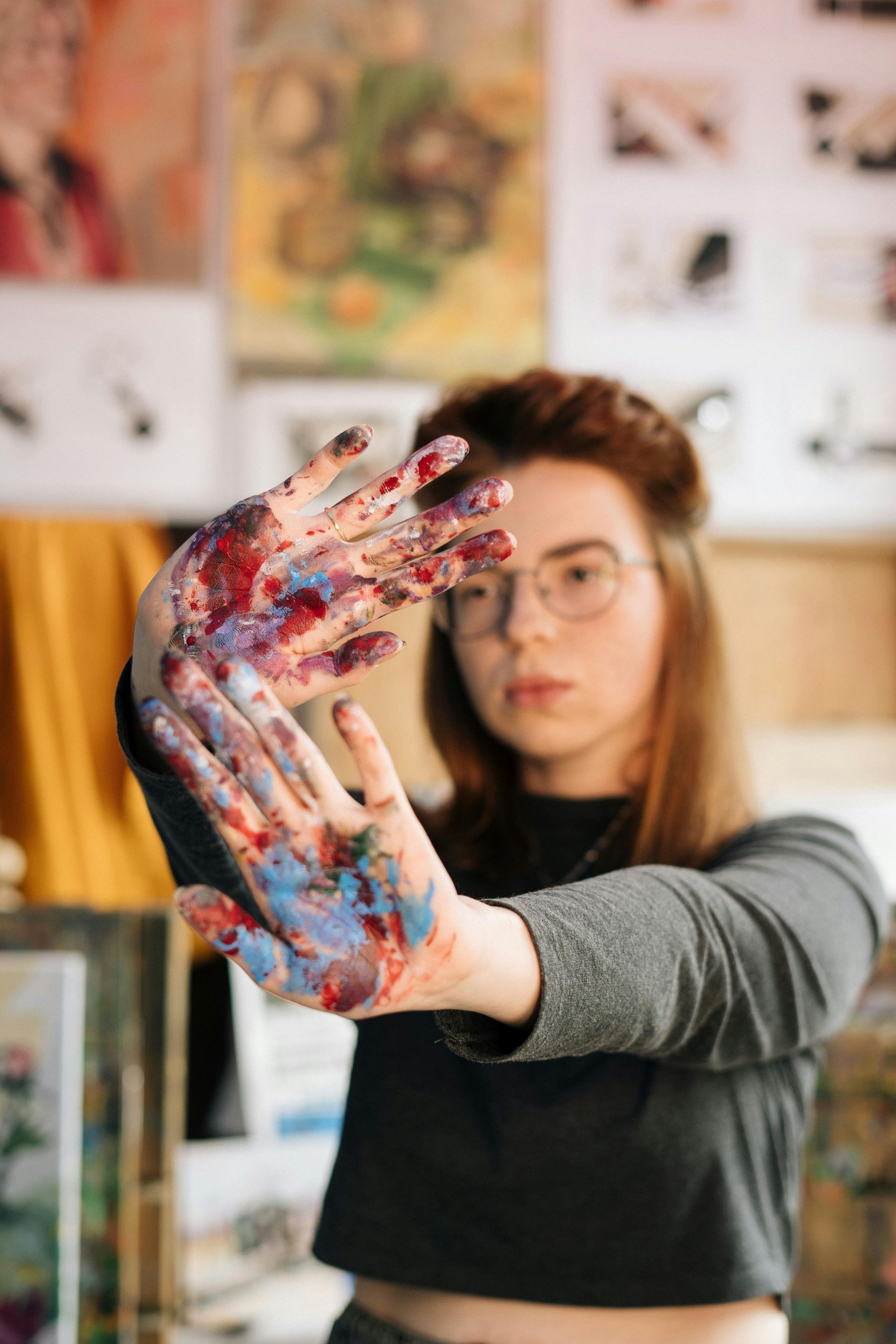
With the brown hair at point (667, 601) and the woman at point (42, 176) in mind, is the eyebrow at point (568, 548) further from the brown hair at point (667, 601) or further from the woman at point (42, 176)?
the woman at point (42, 176)

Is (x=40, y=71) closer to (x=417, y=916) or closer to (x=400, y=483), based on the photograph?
(x=400, y=483)

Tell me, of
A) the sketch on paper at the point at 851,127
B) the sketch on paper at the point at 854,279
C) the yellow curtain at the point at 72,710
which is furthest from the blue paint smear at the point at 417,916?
the sketch on paper at the point at 851,127

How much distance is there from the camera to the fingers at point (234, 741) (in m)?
0.56

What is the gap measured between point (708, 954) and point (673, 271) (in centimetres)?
139

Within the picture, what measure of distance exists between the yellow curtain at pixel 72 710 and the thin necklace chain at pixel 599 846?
809 mm

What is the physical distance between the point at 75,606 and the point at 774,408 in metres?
1.17

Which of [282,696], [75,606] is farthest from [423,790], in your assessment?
[282,696]

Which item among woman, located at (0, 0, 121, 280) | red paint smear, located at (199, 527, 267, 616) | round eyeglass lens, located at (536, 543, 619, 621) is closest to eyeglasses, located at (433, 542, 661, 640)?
round eyeglass lens, located at (536, 543, 619, 621)

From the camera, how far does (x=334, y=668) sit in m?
0.70

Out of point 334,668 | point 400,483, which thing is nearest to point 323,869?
point 334,668

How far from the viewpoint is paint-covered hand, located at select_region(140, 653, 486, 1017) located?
0.55 m

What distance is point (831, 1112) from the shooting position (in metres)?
1.45

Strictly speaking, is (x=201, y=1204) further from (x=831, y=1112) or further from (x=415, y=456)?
(x=415, y=456)

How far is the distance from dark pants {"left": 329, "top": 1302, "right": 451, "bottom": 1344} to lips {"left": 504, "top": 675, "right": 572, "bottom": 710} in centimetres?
54
